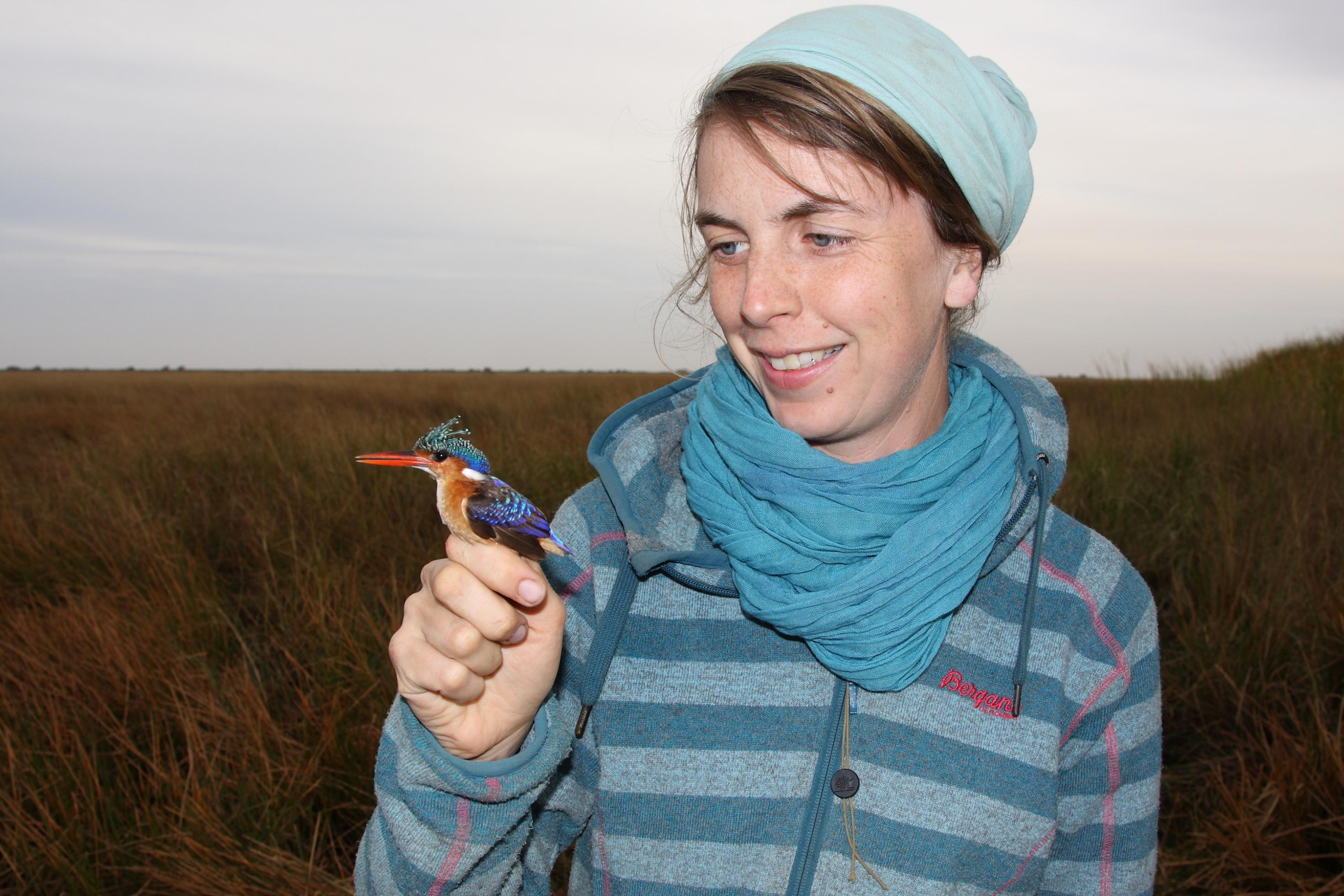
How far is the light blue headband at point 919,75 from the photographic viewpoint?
1.57 meters

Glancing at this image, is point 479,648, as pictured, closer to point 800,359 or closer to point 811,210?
point 800,359

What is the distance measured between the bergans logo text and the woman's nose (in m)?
0.88

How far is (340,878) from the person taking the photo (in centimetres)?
305

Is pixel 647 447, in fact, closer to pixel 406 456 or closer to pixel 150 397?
pixel 406 456

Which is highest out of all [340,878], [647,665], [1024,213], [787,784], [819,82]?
[819,82]

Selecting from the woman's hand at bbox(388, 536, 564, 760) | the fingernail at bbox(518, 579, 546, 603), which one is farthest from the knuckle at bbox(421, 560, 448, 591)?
the fingernail at bbox(518, 579, 546, 603)

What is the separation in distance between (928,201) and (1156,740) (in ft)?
4.38

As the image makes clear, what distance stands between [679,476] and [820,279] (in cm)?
66

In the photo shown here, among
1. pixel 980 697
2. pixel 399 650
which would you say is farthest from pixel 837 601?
pixel 399 650

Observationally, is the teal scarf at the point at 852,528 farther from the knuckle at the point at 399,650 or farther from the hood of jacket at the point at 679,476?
the knuckle at the point at 399,650

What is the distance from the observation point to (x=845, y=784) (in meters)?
1.62

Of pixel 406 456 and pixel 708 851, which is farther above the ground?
pixel 406 456

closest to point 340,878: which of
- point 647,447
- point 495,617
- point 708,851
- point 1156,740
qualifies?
point 708,851

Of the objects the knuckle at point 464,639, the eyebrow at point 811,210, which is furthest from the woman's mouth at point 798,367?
the knuckle at point 464,639
